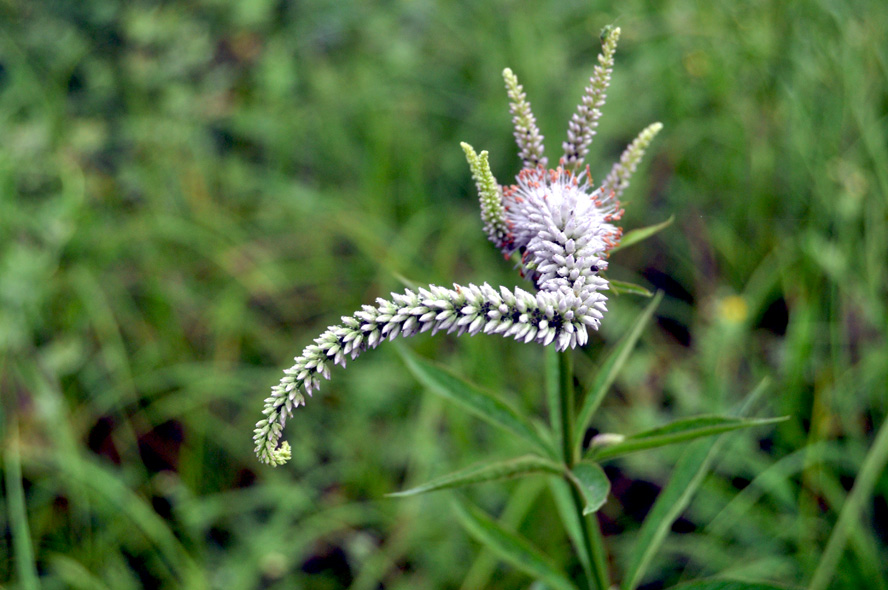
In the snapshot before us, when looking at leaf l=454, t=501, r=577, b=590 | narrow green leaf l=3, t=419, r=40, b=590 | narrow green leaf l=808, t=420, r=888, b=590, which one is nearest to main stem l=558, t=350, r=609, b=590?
leaf l=454, t=501, r=577, b=590

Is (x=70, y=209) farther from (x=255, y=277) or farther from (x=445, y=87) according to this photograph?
(x=445, y=87)

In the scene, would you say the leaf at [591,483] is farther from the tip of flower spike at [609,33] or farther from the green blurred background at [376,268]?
the green blurred background at [376,268]

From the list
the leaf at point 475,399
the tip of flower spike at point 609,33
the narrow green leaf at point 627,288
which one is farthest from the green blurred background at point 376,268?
the tip of flower spike at point 609,33

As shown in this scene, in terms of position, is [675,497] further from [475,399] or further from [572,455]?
[475,399]

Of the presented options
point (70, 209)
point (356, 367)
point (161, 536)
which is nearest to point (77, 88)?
point (70, 209)

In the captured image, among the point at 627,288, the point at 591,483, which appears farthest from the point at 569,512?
the point at 627,288
